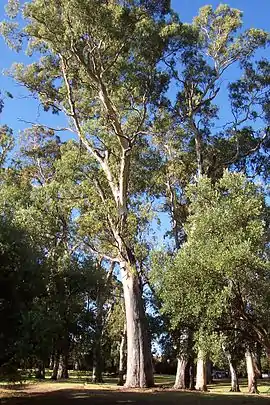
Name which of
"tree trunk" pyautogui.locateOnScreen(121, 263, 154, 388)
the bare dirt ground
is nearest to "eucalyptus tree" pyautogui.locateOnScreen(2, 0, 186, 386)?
"tree trunk" pyautogui.locateOnScreen(121, 263, 154, 388)

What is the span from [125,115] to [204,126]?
5931 millimetres

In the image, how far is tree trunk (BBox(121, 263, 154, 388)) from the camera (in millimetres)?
22094

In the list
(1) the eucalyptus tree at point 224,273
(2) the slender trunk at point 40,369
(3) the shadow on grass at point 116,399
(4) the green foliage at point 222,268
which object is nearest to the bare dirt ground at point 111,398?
(3) the shadow on grass at point 116,399

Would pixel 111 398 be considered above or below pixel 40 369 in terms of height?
below

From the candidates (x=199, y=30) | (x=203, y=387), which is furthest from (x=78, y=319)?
(x=199, y=30)

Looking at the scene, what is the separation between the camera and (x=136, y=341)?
22.3m

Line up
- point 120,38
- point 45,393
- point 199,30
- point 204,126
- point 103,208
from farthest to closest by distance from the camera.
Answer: point 204,126, point 199,30, point 103,208, point 120,38, point 45,393

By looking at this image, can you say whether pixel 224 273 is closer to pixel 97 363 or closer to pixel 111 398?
pixel 111 398

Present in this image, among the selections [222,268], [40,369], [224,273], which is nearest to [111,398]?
[224,273]

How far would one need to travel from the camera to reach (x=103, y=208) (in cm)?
2528

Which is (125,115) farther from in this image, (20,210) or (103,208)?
(20,210)

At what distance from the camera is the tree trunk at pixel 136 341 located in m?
22.1

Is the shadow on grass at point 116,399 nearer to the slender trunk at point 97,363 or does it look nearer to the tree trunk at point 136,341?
the tree trunk at point 136,341

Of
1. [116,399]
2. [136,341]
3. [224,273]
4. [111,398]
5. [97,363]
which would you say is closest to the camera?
[224,273]
